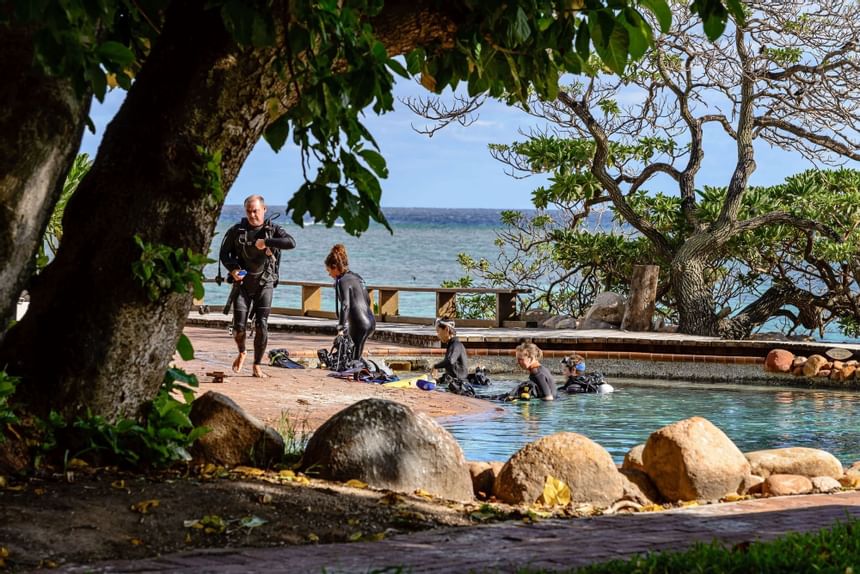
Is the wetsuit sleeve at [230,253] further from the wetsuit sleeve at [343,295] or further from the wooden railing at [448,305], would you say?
the wooden railing at [448,305]

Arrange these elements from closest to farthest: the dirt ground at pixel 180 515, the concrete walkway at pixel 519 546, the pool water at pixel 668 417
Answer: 1. the concrete walkway at pixel 519 546
2. the dirt ground at pixel 180 515
3. the pool water at pixel 668 417

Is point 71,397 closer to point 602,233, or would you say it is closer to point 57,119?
point 57,119

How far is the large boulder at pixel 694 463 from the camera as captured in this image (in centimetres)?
747

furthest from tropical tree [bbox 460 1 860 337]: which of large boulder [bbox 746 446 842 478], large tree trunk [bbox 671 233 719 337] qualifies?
large boulder [bbox 746 446 842 478]

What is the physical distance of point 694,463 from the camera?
294 inches

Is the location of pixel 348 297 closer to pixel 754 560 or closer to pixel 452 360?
pixel 452 360

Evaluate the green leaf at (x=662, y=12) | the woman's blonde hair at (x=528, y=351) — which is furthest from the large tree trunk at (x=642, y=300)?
the green leaf at (x=662, y=12)

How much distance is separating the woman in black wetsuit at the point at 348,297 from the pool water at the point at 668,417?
2.00m

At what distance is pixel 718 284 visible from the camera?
2514 cm

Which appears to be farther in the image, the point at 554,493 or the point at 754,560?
the point at 554,493

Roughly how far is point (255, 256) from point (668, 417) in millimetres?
5204

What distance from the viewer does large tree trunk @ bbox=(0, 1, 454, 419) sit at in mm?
5871

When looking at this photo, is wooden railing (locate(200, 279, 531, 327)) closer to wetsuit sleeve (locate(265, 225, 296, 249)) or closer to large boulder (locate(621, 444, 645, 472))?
wetsuit sleeve (locate(265, 225, 296, 249))

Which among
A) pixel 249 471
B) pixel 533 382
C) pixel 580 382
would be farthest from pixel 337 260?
pixel 249 471
